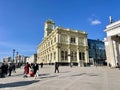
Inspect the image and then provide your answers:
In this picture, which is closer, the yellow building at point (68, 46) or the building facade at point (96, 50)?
the yellow building at point (68, 46)

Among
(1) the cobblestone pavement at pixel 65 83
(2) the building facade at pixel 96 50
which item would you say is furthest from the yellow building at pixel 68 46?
(1) the cobblestone pavement at pixel 65 83

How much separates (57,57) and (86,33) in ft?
61.1

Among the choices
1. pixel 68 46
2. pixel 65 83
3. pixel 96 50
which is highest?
pixel 68 46

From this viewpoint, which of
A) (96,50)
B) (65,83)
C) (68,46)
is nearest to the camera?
(65,83)

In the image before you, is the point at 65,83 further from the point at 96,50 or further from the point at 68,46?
the point at 96,50

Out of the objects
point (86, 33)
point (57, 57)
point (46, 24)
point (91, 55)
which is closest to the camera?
point (57, 57)

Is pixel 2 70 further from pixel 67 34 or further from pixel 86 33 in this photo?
pixel 86 33

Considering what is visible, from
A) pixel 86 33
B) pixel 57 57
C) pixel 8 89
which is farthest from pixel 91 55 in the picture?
pixel 8 89

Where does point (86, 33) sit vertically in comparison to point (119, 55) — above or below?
above

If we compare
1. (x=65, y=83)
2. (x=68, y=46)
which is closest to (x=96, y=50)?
(x=68, y=46)

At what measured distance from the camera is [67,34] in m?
51.8

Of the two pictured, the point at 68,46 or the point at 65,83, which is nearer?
the point at 65,83

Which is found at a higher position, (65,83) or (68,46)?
(68,46)

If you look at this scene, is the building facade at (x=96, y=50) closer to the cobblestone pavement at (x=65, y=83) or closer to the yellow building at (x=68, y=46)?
the yellow building at (x=68, y=46)
